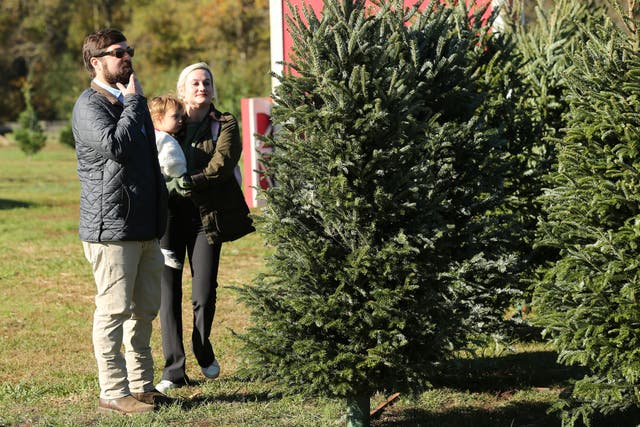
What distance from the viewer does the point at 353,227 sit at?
186 inches

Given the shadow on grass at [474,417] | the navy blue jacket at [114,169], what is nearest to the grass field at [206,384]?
the shadow on grass at [474,417]

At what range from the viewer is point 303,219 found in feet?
16.1

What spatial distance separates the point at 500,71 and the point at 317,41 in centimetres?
278

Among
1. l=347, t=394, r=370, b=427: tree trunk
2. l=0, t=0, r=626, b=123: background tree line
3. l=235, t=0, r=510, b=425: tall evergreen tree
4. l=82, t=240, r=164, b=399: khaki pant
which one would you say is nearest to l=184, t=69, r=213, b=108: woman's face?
l=82, t=240, r=164, b=399: khaki pant

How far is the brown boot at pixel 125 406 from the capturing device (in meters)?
5.38

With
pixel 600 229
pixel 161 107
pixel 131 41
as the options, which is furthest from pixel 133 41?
pixel 600 229

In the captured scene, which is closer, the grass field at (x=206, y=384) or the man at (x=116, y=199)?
the man at (x=116, y=199)

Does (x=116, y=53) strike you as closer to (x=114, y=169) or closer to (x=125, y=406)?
(x=114, y=169)

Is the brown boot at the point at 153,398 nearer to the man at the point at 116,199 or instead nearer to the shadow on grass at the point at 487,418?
the man at the point at 116,199

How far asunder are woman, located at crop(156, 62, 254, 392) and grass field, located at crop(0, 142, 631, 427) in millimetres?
199

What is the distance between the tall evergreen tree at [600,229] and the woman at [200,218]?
212 centimetres

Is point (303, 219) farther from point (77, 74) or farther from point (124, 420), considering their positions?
point (77, 74)

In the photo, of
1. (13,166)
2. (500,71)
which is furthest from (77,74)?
(500,71)

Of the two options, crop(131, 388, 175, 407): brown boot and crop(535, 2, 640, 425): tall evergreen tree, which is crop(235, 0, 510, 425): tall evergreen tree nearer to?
crop(535, 2, 640, 425): tall evergreen tree
